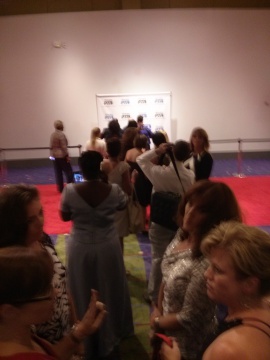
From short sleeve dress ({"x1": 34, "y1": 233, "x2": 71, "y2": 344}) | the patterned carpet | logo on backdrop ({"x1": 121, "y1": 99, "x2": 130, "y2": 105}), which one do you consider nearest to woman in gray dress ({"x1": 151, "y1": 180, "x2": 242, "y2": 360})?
short sleeve dress ({"x1": 34, "y1": 233, "x2": 71, "y2": 344})


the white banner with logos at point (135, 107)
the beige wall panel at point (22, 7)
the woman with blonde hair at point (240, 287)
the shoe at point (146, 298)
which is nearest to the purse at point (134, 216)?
the shoe at point (146, 298)

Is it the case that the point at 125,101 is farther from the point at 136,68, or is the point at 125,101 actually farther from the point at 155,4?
the point at 155,4

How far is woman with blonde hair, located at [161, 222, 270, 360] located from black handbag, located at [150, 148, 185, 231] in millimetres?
1769

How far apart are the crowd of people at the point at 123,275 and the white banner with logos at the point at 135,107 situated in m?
7.86

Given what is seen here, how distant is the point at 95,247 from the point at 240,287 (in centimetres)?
177

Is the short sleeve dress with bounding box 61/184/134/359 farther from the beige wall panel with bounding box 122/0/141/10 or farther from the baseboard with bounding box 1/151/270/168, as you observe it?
the beige wall panel with bounding box 122/0/141/10

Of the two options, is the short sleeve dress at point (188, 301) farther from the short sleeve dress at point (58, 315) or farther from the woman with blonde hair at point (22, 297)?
the woman with blonde hair at point (22, 297)

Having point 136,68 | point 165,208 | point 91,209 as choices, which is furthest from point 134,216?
point 136,68

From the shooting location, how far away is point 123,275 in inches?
123

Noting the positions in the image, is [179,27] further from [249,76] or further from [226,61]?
[249,76]

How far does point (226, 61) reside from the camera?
38.7ft

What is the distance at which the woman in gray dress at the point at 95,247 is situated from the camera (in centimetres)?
279

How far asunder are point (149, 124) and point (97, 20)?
→ 11.8 ft

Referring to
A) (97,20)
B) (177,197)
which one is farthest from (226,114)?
(177,197)
